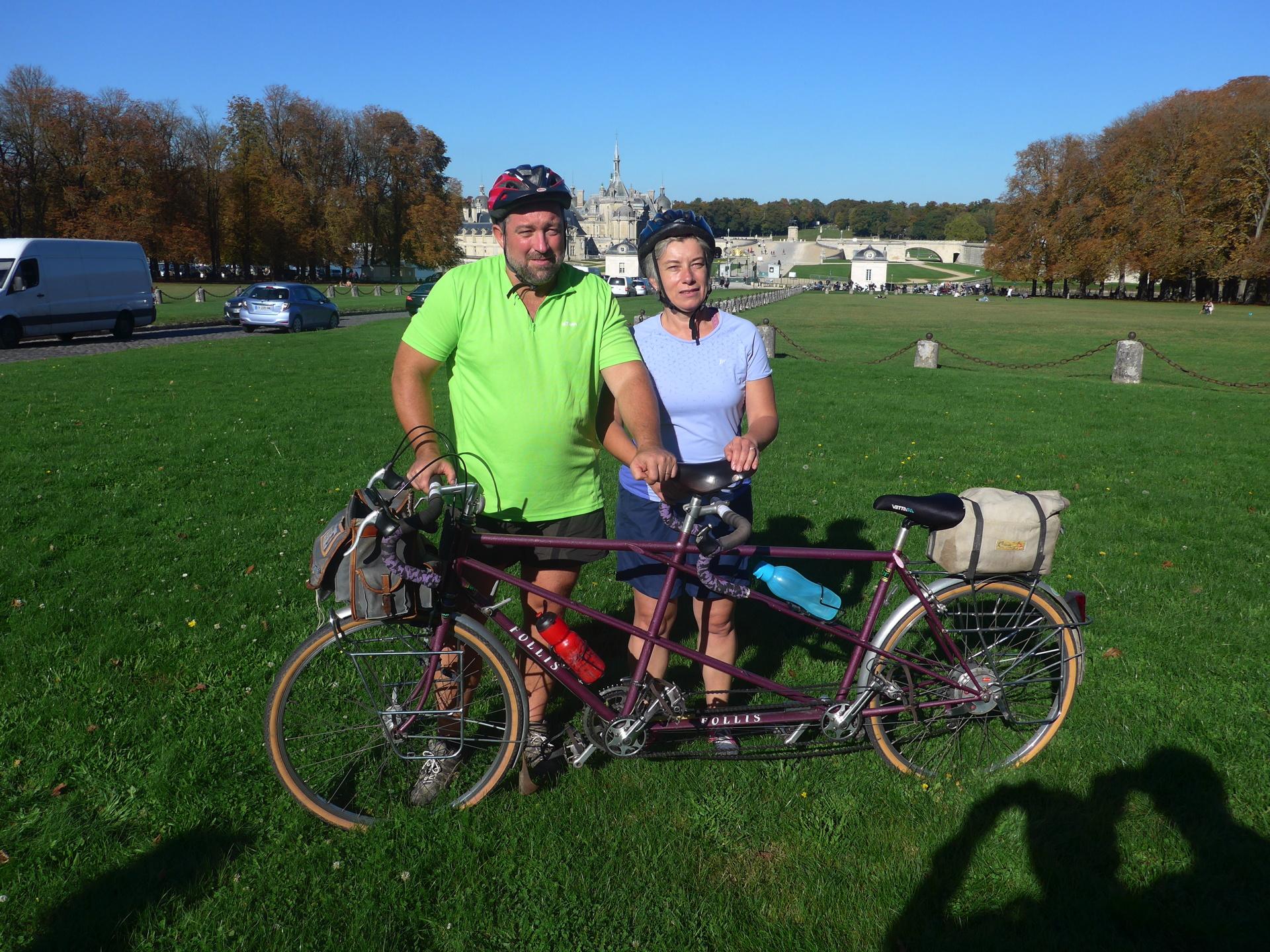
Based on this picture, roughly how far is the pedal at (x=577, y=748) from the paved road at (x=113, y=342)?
60.0 feet

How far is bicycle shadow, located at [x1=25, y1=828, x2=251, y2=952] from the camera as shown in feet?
8.79

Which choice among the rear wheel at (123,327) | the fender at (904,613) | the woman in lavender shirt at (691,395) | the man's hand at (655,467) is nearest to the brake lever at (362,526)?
the man's hand at (655,467)

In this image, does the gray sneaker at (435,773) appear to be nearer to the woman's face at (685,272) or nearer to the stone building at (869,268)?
the woman's face at (685,272)

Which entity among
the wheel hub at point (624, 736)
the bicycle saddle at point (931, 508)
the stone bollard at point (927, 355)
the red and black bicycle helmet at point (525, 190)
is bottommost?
the stone bollard at point (927, 355)

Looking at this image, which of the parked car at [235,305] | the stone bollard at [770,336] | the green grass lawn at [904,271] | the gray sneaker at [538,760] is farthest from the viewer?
the green grass lawn at [904,271]

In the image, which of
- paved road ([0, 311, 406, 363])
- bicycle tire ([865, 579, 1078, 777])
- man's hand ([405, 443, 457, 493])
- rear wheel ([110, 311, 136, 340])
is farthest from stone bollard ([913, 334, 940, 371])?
rear wheel ([110, 311, 136, 340])

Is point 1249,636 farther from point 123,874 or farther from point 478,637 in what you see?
point 123,874

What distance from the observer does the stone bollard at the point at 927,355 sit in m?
19.4

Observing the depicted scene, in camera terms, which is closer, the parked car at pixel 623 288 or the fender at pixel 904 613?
the fender at pixel 904 613

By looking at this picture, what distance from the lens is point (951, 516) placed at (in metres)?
3.33

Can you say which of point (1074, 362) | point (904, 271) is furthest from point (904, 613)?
point (904, 271)

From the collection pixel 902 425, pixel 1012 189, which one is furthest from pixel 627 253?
pixel 902 425

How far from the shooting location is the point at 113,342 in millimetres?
22625

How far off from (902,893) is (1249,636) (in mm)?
3150
